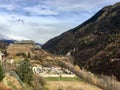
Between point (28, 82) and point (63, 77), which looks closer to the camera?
point (28, 82)

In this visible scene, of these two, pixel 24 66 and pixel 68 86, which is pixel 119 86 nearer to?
pixel 68 86

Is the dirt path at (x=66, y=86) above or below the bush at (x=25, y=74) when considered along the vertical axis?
below

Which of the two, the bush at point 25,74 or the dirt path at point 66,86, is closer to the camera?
the bush at point 25,74

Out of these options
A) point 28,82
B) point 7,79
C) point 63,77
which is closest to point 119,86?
point 63,77

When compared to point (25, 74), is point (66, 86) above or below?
below

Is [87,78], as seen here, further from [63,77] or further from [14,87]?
[14,87]

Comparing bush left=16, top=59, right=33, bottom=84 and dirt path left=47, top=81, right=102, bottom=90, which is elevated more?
bush left=16, top=59, right=33, bottom=84

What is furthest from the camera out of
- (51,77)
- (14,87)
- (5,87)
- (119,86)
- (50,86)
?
(119,86)

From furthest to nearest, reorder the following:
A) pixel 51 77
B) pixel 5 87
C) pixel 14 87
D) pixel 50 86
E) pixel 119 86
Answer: pixel 119 86 < pixel 51 77 < pixel 50 86 < pixel 14 87 < pixel 5 87

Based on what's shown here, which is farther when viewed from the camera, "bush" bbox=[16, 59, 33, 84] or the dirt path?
the dirt path

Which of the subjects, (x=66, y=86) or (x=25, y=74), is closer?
(x=25, y=74)
